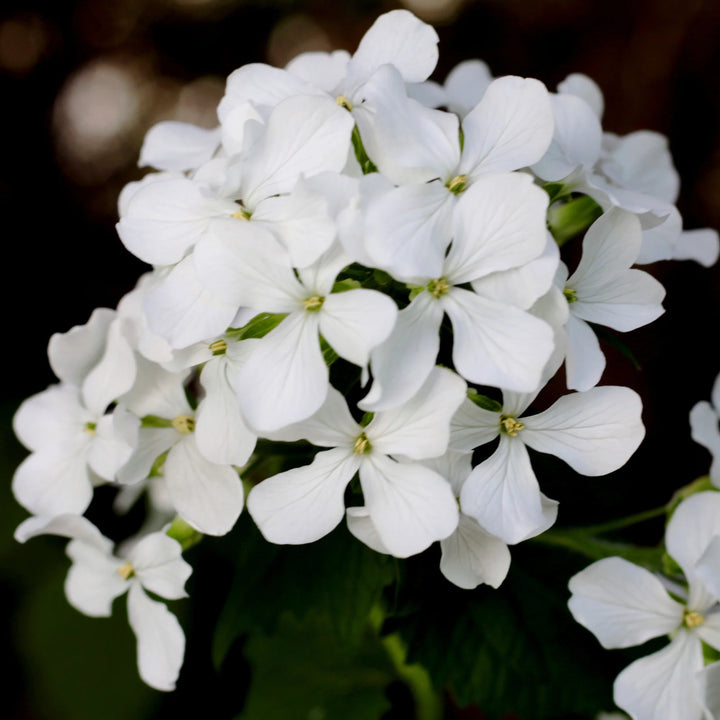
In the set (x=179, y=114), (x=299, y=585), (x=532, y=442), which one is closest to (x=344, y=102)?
(x=532, y=442)

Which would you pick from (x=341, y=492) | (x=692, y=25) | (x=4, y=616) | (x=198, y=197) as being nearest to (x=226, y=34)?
(x=692, y=25)

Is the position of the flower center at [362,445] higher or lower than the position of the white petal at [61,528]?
higher

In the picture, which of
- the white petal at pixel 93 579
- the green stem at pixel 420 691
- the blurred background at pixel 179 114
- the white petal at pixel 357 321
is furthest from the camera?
the blurred background at pixel 179 114

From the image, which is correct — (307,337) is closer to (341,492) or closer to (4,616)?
(341,492)

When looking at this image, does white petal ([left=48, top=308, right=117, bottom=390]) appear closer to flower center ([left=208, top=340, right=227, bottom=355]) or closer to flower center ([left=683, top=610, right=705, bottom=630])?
flower center ([left=208, top=340, right=227, bottom=355])

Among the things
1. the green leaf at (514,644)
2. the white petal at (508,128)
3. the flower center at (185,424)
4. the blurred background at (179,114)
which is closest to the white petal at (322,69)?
the white petal at (508,128)

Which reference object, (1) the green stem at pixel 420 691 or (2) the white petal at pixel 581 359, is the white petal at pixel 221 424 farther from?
(1) the green stem at pixel 420 691
